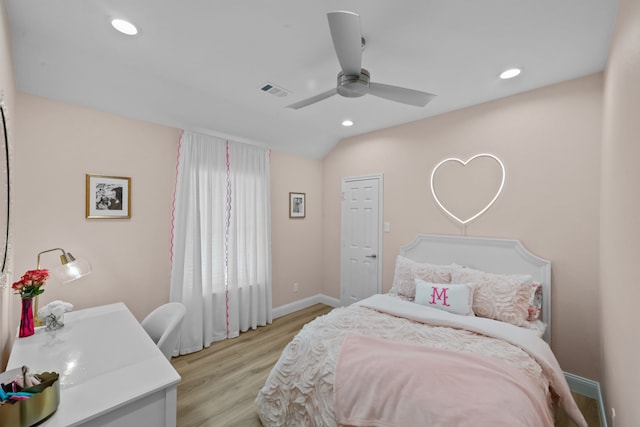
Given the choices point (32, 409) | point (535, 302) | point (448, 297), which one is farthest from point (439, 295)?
point (32, 409)

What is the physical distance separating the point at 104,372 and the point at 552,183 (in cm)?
353

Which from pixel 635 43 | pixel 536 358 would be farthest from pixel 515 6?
pixel 536 358

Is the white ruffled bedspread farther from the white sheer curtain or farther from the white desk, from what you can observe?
the white sheer curtain

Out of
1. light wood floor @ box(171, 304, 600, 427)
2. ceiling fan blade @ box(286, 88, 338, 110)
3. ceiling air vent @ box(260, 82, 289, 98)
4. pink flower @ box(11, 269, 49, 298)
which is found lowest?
light wood floor @ box(171, 304, 600, 427)

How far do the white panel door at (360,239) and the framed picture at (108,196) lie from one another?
272 centimetres

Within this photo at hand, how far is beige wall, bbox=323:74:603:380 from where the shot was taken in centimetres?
231

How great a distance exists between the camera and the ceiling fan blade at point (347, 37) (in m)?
1.25

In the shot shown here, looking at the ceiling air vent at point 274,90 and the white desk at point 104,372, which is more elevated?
the ceiling air vent at point 274,90

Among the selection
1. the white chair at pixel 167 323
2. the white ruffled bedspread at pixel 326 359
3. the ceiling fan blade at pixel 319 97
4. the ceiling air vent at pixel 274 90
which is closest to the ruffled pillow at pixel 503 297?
the white ruffled bedspread at pixel 326 359

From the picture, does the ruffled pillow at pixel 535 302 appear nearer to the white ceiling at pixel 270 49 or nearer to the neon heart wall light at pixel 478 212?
the neon heart wall light at pixel 478 212

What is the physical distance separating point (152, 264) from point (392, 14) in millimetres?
2965

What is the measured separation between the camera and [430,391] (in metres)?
1.33

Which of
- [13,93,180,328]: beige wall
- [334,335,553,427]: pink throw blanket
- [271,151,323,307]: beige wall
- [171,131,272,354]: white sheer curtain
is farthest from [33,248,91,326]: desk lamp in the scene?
[271,151,323,307]: beige wall

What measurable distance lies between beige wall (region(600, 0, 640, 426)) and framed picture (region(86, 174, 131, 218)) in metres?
3.48
